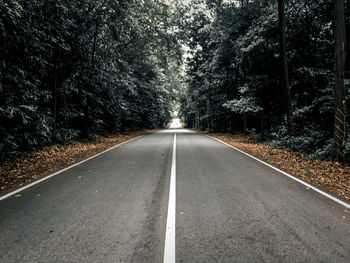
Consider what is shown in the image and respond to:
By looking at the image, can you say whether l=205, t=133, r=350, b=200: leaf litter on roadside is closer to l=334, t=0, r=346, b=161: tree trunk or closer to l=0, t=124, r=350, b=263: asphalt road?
l=0, t=124, r=350, b=263: asphalt road

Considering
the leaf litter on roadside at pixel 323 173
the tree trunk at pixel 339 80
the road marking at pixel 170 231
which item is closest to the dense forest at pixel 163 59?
the tree trunk at pixel 339 80

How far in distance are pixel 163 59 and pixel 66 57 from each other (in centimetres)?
950

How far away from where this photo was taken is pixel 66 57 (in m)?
13.8

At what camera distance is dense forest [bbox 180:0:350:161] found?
9.03m

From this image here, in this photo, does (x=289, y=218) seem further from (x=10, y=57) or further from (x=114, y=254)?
(x=10, y=57)

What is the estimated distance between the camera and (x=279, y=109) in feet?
58.2

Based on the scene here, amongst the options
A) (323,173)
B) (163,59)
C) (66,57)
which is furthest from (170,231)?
(163,59)

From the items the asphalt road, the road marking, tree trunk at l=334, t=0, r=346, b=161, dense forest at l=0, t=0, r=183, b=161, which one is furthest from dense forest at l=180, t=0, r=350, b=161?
the road marking

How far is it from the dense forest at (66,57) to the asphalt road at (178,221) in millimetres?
4753

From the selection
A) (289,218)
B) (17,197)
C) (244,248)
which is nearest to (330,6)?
(289,218)

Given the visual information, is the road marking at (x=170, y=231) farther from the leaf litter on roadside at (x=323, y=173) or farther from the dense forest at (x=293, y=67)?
the dense forest at (x=293, y=67)

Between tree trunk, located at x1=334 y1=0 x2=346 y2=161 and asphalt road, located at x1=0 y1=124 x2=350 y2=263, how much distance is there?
443 cm

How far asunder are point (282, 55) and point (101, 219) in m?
14.0

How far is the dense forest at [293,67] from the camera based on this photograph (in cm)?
903
